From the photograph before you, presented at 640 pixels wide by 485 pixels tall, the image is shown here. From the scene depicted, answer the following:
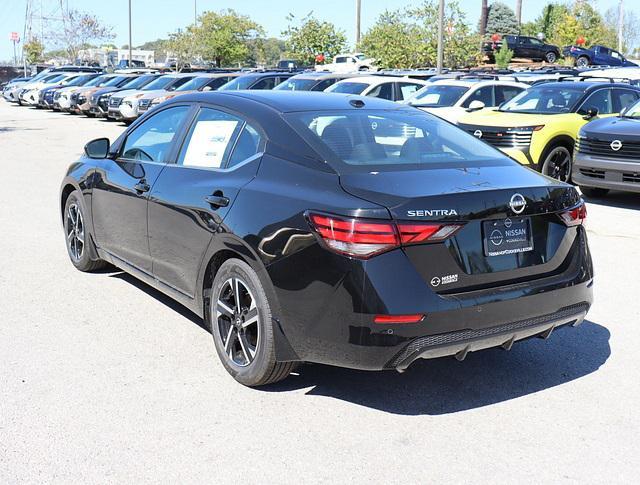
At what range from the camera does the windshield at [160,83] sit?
25763mm

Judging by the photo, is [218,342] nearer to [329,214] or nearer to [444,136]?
[329,214]

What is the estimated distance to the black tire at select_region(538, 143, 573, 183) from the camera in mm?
12535

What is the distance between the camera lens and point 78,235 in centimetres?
696

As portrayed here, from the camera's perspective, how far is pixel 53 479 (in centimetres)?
349

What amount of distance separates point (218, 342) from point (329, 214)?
4.18ft

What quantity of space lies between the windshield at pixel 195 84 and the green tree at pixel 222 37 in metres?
45.3

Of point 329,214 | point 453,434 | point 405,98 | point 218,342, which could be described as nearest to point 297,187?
point 329,214

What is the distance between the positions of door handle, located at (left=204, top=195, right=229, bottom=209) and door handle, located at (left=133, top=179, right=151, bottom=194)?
90 cm

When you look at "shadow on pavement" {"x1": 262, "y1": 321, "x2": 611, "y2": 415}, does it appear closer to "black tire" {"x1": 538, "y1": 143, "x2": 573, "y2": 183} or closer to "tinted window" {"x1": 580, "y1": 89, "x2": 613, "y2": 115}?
"black tire" {"x1": 538, "y1": 143, "x2": 573, "y2": 183}

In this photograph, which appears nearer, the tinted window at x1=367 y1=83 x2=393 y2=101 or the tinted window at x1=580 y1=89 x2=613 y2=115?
the tinted window at x1=580 y1=89 x2=613 y2=115

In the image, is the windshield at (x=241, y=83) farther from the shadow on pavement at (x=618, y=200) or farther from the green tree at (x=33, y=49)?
the green tree at (x=33, y=49)

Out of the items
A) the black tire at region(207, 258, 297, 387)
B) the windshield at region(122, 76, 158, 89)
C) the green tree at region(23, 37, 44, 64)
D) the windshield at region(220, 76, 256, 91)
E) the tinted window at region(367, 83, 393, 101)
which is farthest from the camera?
the green tree at region(23, 37, 44, 64)

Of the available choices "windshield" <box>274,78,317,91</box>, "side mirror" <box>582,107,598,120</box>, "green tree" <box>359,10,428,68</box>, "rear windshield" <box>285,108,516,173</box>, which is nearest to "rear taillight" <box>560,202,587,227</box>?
"rear windshield" <box>285,108,516,173</box>

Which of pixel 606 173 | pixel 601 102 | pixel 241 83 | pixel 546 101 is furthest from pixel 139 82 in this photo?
pixel 606 173
